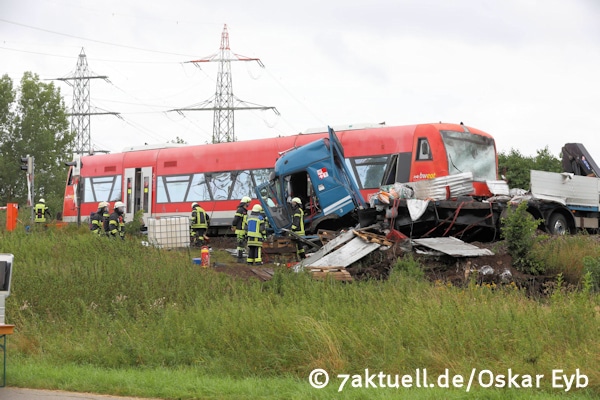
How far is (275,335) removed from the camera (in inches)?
406

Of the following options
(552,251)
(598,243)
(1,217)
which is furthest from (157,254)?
(1,217)

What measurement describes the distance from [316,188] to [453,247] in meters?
5.29

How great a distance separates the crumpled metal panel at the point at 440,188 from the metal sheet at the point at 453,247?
2.10 m

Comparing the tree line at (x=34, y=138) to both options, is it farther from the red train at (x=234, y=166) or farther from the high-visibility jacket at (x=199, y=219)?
the high-visibility jacket at (x=199, y=219)

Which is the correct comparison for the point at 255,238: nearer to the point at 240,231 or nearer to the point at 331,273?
the point at 240,231

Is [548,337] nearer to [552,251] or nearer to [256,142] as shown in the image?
[552,251]

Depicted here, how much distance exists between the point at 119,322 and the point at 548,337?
20.1ft

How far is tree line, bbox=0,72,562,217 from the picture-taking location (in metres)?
48.4

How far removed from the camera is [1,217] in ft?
100

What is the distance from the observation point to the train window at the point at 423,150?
21438 millimetres

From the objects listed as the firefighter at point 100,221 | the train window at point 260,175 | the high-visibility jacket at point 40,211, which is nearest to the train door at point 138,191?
the high-visibility jacket at point 40,211

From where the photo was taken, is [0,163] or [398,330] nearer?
[398,330]

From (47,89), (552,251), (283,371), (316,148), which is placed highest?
(47,89)

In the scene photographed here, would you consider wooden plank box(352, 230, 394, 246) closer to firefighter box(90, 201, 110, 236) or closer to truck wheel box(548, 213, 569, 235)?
truck wheel box(548, 213, 569, 235)
